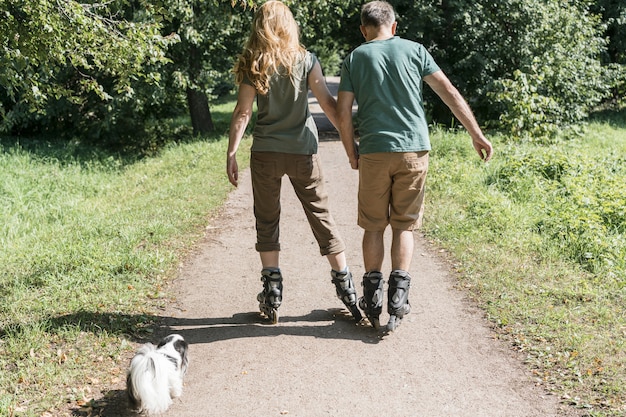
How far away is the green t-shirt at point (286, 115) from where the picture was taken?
14.7 ft

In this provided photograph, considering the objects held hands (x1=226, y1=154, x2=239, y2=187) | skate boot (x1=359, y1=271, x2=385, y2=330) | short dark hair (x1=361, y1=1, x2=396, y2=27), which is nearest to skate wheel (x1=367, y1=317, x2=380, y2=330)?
skate boot (x1=359, y1=271, x2=385, y2=330)

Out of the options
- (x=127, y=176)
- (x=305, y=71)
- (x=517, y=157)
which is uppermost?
(x=305, y=71)

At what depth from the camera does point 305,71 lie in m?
4.52

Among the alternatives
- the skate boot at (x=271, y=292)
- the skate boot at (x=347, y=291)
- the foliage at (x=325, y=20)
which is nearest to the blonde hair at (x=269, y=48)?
the skate boot at (x=271, y=292)

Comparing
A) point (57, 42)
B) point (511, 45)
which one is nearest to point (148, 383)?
point (57, 42)

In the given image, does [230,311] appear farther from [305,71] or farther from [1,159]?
[1,159]

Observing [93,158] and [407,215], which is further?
[93,158]

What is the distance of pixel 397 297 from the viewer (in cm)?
464

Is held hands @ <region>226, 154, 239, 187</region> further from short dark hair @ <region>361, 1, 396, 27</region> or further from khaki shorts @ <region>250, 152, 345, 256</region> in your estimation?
short dark hair @ <region>361, 1, 396, 27</region>

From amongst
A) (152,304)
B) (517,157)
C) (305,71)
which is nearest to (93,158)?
(517,157)

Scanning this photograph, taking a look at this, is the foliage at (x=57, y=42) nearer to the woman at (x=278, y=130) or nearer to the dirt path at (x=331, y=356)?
the woman at (x=278, y=130)

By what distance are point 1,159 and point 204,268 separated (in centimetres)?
824

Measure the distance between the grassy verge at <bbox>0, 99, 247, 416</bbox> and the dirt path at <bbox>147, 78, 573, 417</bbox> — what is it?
18.6 inches

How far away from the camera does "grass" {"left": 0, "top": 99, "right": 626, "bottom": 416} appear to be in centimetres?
422
